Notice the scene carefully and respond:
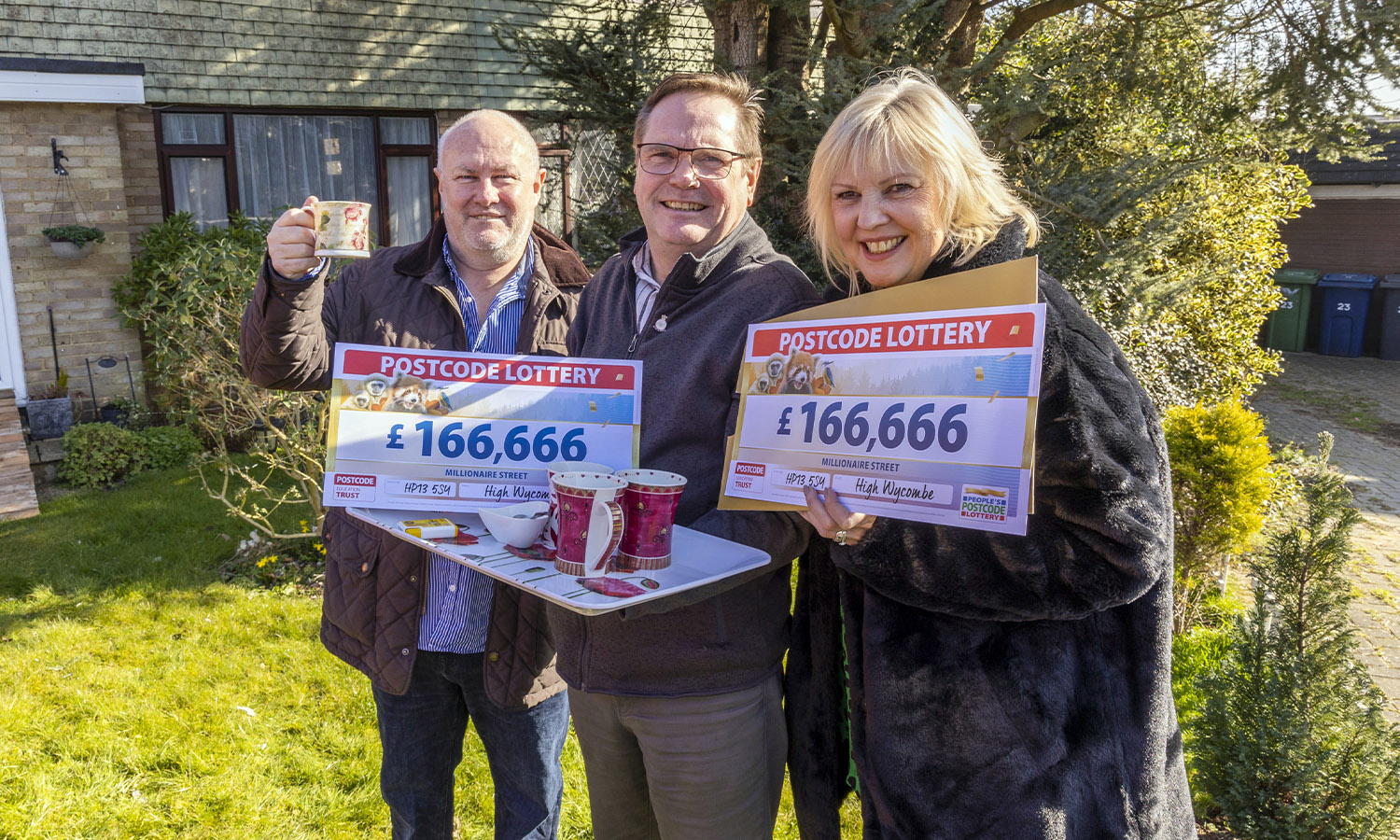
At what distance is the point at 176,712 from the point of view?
407 centimetres

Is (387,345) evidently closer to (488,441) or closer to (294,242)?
(294,242)

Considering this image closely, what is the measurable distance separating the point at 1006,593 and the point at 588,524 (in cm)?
85

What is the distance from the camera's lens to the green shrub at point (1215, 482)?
15.5ft

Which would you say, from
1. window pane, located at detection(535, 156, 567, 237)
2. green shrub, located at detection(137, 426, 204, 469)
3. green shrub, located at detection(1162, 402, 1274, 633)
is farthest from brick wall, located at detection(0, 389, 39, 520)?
green shrub, located at detection(1162, 402, 1274, 633)

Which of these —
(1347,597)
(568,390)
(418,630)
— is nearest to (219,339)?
(418,630)

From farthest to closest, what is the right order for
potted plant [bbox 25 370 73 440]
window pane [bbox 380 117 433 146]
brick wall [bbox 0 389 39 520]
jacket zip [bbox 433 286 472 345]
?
window pane [bbox 380 117 433 146], potted plant [bbox 25 370 73 440], brick wall [bbox 0 389 39 520], jacket zip [bbox 433 286 472 345]

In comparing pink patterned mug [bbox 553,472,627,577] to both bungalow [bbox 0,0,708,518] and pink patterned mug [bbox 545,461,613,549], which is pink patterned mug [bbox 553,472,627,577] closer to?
pink patterned mug [bbox 545,461,613,549]

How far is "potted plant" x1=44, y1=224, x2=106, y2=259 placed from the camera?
848 cm

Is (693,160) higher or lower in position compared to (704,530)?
higher

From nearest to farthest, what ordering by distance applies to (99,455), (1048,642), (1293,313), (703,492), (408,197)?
(1048,642) < (703,492) < (99,455) < (408,197) < (1293,313)

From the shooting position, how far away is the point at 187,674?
4.41 m

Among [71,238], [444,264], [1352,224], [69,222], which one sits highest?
[1352,224]

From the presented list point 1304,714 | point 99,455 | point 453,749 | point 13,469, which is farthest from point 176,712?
point 99,455

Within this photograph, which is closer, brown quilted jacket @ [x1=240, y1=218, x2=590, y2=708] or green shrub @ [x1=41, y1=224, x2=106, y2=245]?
brown quilted jacket @ [x1=240, y1=218, x2=590, y2=708]
